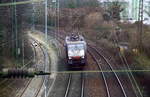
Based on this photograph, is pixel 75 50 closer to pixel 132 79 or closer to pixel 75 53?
pixel 75 53

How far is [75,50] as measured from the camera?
46.7ft

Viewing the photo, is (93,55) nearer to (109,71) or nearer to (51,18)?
(109,71)

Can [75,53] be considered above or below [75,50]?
below

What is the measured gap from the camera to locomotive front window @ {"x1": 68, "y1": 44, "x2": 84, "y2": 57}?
46.4ft

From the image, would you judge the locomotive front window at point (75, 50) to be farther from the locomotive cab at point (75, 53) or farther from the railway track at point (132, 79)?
the railway track at point (132, 79)

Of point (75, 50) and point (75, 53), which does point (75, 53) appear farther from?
point (75, 50)

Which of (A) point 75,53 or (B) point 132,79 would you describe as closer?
(B) point 132,79

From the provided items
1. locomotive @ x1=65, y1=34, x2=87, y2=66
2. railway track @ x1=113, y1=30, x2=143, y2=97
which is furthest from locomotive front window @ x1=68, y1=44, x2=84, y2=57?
railway track @ x1=113, y1=30, x2=143, y2=97

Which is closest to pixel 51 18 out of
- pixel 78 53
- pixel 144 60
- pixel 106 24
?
pixel 106 24

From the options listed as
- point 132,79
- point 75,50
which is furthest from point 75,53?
point 132,79

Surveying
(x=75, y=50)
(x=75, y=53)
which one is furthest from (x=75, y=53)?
(x=75, y=50)

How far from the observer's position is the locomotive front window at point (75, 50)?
1415 cm

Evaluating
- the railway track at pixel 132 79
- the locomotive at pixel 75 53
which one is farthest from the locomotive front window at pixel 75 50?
the railway track at pixel 132 79

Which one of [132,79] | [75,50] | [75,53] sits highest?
[75,50]
